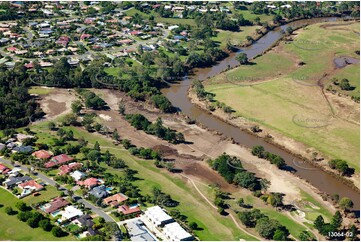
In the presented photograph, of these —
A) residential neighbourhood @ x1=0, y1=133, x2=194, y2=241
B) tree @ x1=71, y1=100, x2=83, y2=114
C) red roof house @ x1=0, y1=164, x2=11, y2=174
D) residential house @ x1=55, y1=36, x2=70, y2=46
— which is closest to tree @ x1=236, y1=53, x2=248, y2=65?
tree @ x1=71, y1=100, x2=83, y2=114

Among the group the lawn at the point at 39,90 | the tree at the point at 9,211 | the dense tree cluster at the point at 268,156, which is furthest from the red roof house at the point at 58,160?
the lawn at the point at 39,90

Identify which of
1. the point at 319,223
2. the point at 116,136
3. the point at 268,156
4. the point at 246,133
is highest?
the point at 116,136

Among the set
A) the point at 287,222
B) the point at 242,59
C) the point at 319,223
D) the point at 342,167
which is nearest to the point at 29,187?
the point at 287,222

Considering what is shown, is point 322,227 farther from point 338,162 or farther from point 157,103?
point 157,103

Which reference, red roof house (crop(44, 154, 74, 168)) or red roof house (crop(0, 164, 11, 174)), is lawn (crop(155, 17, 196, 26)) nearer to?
red roof house (crop(44, 154, 74, 168))

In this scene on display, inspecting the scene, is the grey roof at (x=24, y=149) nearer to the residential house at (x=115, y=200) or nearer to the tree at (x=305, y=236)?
the residential house at (x=115, y=200)

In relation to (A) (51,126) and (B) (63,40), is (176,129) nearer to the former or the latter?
(A) (51,126)
